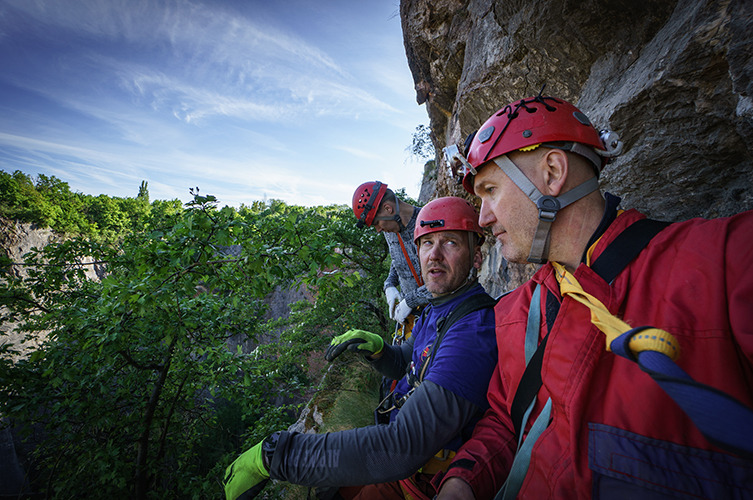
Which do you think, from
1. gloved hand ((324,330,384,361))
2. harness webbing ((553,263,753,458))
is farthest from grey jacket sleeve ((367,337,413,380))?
harness webbing ((553,263,753,458))

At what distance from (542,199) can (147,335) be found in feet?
16.7

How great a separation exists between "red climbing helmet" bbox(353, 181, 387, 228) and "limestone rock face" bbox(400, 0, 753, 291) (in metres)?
2.36

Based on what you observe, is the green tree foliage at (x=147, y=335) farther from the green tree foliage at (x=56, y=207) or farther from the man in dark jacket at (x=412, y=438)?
the green tree foliage at (x=56, y=207)

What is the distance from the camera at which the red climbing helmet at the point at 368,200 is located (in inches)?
173

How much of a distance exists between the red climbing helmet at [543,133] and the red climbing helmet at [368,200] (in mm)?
2778

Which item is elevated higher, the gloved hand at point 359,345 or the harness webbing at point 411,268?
the harness webbing at point 411,268

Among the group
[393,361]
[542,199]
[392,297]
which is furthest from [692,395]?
[392,297]

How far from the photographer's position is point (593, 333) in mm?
1117

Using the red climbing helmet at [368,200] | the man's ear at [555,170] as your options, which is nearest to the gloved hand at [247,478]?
the man's ear at [555,170]

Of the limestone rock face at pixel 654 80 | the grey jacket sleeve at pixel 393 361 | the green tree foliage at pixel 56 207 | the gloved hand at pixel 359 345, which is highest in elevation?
the green tree foliage at pixel 56 207

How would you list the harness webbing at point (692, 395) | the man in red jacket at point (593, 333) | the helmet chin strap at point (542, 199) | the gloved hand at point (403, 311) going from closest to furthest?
the harness webbing at point (692, 395)
the man in red jacket at point (593, 333)
the helmet chin strap at point (542, 199)
the gloved hand at point (403, 311)

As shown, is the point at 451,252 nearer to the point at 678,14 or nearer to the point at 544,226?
the point at 544,226

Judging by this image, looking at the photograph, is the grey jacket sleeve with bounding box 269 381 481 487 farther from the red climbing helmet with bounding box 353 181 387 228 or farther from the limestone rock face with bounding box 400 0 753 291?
the red climbing helmet with bounding box 353 181 387 228

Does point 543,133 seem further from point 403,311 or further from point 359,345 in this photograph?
point 403,311
